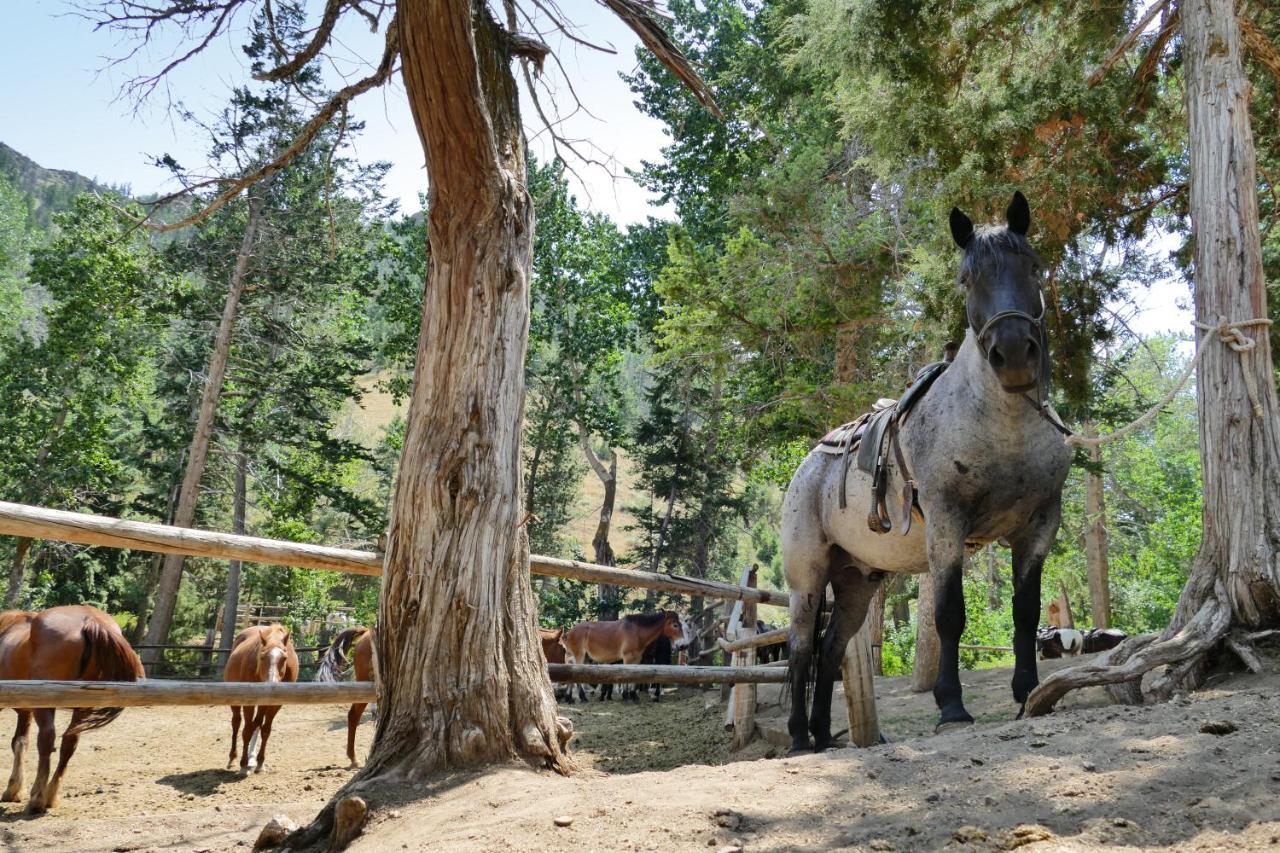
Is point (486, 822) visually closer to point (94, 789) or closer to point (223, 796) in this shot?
point (223, 796)

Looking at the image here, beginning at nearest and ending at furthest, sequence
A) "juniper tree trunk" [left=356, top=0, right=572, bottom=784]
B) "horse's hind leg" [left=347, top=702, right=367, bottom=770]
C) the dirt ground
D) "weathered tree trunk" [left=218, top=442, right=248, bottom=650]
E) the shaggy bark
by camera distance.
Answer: the dirt ground
"juniper tree trunk" [left=356, top=0, right=572, bottom=784]
the shaggy bark
"horse's hind leg" [left=347, top=702, right=367, bottom=770]
"weathered tree trunk" [left=218, top=442, right=248, bottom=650]

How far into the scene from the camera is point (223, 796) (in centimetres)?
698

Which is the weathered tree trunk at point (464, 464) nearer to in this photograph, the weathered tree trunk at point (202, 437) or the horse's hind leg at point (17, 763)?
the horse's hind leg at point (17, 763)

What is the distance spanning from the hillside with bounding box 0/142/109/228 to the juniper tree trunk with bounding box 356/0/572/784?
101m

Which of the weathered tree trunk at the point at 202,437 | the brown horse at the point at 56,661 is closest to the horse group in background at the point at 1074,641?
the brown horse at the point at 56,661

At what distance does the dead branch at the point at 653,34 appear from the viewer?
4863 mm

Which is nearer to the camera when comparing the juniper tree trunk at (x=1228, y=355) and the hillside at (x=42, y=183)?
the juniper tree trunk at (x=1228, y=355)

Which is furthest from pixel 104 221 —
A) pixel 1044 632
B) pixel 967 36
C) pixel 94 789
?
pixel 1044 632

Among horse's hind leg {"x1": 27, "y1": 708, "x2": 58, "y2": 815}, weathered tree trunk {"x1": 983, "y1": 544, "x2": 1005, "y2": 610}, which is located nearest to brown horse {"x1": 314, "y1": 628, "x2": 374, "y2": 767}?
horse's hind leg {"x1": 27, "y1": 708, "x2": 58, "y2": 815}

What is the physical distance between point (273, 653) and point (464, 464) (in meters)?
5.29

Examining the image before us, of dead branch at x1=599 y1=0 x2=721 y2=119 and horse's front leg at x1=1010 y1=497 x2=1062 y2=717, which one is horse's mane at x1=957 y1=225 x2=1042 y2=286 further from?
dead branch at x1=599 y1=0 x2=721 y2=119

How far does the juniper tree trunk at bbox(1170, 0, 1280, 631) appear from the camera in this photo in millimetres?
4688

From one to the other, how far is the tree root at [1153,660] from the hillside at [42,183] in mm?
103788

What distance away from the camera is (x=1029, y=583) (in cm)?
432
